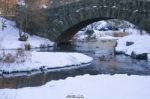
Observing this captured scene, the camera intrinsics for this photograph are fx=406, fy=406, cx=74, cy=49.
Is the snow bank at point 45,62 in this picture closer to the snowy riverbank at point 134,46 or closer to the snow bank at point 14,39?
the snowy riverbank at point 134,46

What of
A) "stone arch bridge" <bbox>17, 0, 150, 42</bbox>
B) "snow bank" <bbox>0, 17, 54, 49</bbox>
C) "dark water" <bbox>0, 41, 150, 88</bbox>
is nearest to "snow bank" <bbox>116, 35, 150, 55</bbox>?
"dark water" <bbox>0, 41, 150, 88</bbox>

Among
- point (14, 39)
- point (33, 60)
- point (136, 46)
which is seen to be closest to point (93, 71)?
point (33, 60)

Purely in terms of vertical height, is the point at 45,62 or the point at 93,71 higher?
the point at 45,62

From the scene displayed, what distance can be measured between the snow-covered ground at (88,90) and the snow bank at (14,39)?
22.6 metres

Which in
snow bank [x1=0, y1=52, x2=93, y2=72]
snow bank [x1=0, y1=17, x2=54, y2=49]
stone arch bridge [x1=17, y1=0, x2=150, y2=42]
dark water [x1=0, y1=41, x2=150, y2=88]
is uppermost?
stone arch bridge [x1=17, y1=0, x2=150, y2=42]

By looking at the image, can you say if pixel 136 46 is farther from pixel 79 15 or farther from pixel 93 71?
pixel 93 71

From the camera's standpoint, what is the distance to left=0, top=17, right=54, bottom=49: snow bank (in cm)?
4046

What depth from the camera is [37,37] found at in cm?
4650

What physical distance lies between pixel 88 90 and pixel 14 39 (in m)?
29.0

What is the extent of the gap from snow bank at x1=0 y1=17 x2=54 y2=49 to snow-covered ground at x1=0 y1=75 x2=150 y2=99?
74.0 ft

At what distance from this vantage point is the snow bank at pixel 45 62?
85.2 feet

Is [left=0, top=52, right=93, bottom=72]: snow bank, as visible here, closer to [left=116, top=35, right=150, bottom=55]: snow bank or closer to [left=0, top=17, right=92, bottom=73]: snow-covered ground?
[left=0, top=17, right=92, bottom=73]: snow-covered ground

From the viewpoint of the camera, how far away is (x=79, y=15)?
142ft

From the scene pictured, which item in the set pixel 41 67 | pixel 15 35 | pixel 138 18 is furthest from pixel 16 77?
pixel 15 35
